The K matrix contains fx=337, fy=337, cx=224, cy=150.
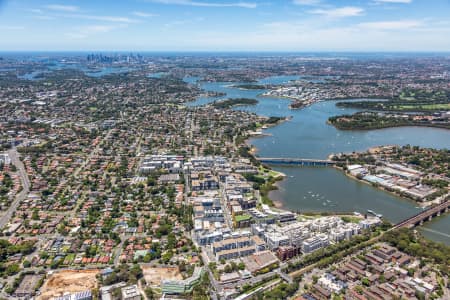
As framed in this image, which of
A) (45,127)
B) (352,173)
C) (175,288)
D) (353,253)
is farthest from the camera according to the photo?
(45,127)

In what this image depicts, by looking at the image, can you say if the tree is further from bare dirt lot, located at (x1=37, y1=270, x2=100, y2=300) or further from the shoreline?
the shoreline

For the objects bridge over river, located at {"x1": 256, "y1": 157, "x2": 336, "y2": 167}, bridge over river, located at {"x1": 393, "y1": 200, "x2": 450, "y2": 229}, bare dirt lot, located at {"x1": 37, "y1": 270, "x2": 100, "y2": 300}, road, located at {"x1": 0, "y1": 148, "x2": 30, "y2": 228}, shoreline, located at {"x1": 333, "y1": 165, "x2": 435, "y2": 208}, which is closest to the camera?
bare dirt lot, located at {"x1": 37, "y1": 270, "x2": 100, "y2": 300}

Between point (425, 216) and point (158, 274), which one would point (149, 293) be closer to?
point (158, 274)

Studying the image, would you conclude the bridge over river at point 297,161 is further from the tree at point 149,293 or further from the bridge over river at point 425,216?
the tree at point 149,293

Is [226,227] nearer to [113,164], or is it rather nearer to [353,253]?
[353,253]

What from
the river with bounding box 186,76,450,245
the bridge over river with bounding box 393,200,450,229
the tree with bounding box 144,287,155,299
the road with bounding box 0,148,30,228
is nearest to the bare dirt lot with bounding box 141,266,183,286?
the tree with bounding box 144,287,155,299

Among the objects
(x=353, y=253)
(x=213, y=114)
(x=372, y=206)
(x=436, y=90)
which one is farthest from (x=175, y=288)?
(x=436, y=90)

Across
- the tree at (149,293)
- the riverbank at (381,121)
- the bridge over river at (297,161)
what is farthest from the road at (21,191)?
the riverbank at (381,121)
